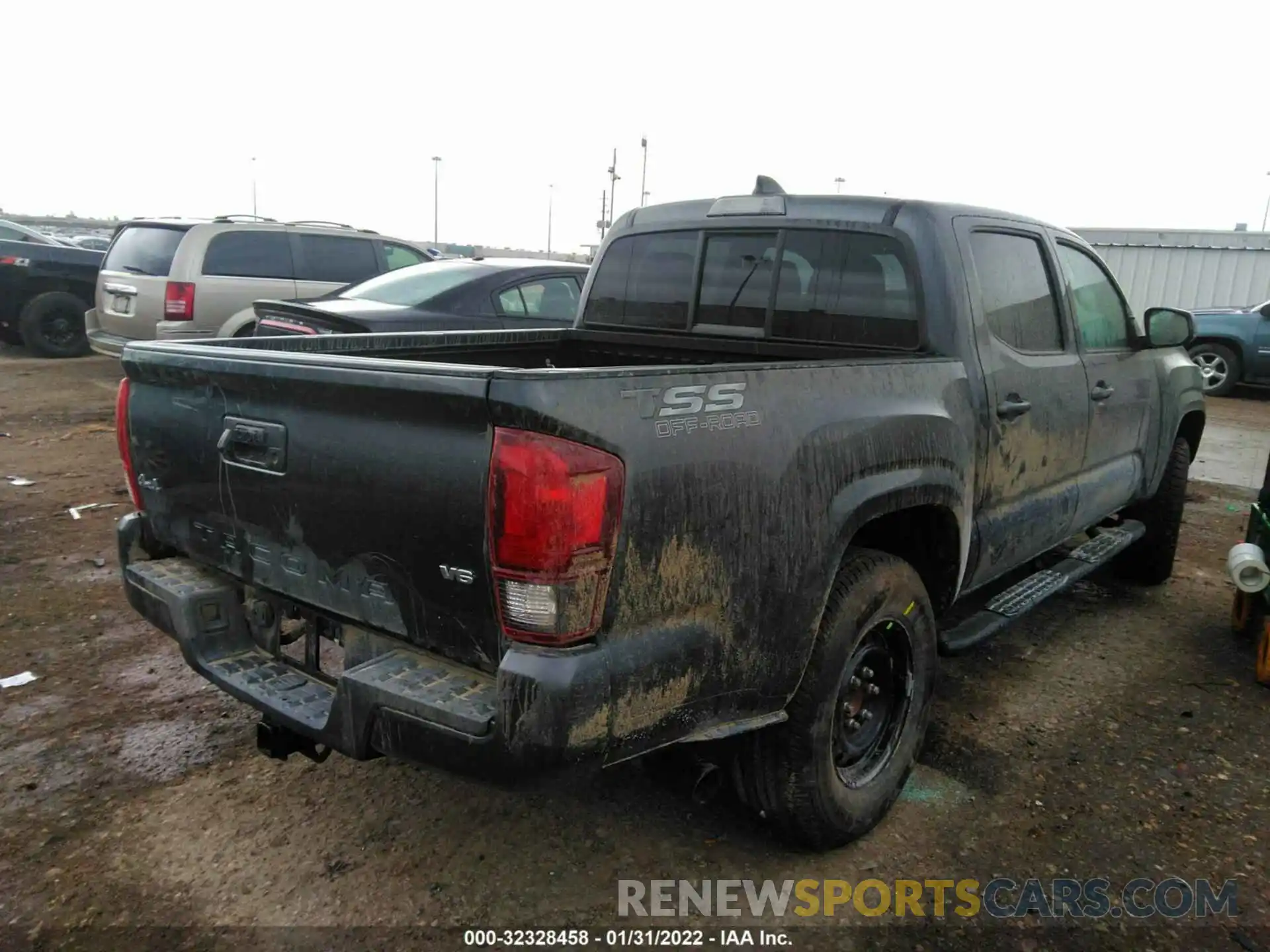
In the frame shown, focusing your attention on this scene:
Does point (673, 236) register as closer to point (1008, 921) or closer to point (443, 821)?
point (443, 821)

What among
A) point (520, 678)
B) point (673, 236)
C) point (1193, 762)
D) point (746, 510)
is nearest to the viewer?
point (520, 678)

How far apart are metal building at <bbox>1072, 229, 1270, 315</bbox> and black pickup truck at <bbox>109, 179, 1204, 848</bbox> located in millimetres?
17489

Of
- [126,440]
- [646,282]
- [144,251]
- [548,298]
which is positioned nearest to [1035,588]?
[646,282]

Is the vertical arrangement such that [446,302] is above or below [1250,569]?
above

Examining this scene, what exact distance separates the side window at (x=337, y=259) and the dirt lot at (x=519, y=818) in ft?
21.2

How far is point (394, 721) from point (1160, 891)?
2.21 m

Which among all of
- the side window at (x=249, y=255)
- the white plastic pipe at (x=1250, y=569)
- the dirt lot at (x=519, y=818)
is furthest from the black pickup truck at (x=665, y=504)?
the side window at (x=249, y=255)

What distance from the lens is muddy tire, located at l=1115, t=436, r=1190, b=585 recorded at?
5129 millimetres

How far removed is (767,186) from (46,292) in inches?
502

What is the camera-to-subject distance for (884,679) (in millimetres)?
2959

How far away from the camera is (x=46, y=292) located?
12898 millimetres

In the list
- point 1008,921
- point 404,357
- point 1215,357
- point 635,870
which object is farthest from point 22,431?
point 1215,357

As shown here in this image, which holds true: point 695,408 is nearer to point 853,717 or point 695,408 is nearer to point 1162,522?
point 853,717

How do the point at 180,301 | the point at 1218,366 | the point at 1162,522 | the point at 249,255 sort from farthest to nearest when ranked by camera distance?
1. the point at 1218,366
2. the point at 249,255
3. the point at 180,301
4. the point at 1162,522
